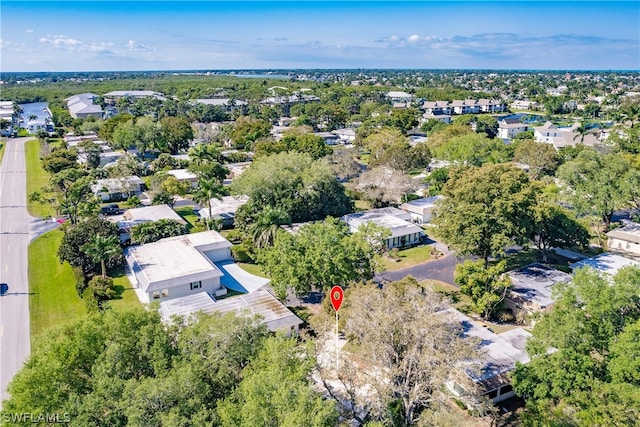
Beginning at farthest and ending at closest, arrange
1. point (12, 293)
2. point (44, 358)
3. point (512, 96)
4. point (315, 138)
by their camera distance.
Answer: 1. point (512, 96)
2. point (315, 138)
3. point (12, 293)
4. point (44, 358)

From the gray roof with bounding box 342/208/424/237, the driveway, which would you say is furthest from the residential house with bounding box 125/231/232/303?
the driveway

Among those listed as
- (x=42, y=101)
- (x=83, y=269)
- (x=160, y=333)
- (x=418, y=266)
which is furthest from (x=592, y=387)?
(x=42, y=101)

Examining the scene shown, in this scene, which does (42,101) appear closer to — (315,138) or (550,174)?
(315,138)

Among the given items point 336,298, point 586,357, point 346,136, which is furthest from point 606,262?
point 346,136

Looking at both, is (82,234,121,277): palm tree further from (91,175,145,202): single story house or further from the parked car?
(91,175,145,202): single story house

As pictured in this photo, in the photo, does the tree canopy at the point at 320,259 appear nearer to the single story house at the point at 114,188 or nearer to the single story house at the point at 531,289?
the single story house at the point at 531,289

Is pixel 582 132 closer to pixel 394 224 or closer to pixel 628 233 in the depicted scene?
pixel 628 233

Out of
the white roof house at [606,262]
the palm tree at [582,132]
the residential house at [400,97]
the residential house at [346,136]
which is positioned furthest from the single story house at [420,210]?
the residential house at [400,97]
